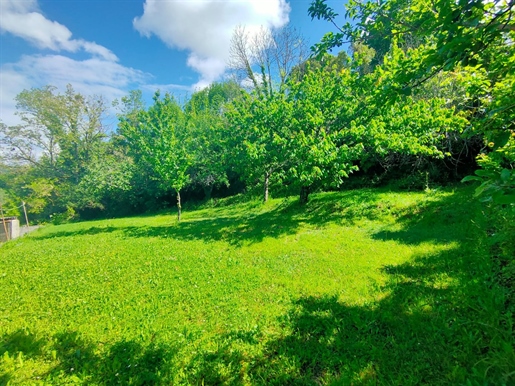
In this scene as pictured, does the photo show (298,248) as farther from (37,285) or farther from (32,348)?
(37,285)

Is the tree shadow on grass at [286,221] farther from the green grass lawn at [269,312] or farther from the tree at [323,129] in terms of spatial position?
the tree at [323,129]

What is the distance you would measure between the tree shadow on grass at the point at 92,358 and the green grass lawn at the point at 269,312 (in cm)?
2

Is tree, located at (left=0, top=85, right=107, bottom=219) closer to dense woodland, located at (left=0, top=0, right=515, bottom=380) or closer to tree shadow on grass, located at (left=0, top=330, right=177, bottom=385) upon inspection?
dense woodland, located at (left=0, top=0, right=515, bottom=380)

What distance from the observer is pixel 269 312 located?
3.59 meters

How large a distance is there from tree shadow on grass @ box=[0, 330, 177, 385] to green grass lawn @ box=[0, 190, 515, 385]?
0.6 inches

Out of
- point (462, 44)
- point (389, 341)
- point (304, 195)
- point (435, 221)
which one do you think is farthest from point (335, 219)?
point (462, 44)

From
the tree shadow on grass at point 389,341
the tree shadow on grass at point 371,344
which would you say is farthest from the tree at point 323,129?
the tree shadow on grass at point 371,344

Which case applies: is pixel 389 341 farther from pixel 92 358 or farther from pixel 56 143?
pixel 56 143

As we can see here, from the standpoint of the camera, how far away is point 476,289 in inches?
128

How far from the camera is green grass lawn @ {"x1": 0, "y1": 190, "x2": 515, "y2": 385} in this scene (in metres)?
2.52

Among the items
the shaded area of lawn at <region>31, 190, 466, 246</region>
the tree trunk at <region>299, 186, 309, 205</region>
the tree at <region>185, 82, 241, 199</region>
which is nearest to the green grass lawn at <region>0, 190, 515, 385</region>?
the shaded area of lawn at <region>31, 190, 466, 246</region>

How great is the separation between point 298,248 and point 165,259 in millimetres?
3505

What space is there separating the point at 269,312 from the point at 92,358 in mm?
2324

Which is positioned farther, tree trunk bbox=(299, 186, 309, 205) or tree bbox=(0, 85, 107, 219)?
tree bbox=(0, 85, 107, 219)
